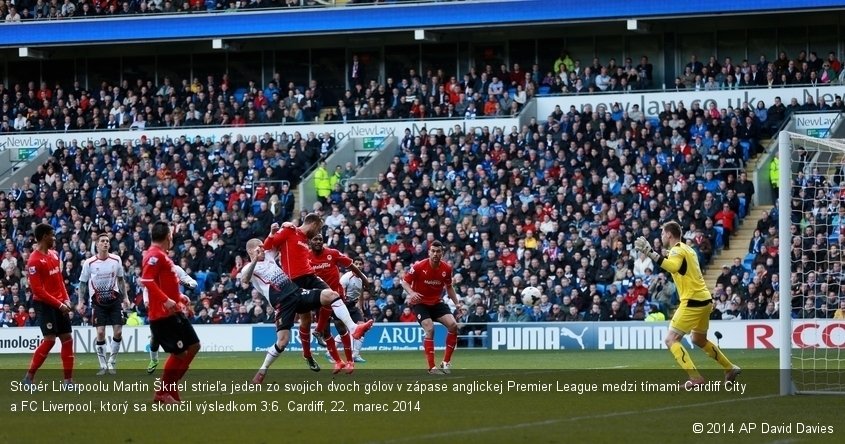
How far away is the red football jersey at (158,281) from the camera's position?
14.6 metres

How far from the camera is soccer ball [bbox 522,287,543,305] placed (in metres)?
30.6

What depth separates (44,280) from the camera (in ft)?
58.9

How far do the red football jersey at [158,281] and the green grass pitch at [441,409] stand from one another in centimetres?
106

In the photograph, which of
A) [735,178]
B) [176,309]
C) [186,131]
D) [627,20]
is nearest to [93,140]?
[186,131]

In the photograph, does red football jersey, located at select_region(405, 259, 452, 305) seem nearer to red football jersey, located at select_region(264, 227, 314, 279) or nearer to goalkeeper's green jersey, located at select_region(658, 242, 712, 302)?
red football jersey, located at select_region(264, 227, 314, 279)

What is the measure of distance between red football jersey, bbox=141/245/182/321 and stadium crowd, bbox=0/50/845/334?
13548mm

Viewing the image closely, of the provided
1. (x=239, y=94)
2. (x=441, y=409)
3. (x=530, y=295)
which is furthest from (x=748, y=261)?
(x=239, y=94)

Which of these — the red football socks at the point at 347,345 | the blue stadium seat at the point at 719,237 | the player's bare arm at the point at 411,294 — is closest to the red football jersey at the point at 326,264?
the red football socks at the point at 347,345

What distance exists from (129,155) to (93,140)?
10.4ft

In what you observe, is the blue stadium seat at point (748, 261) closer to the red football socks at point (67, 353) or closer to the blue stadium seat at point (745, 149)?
the blue stadium seat at point (745, 149)

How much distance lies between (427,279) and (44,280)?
5891 mm

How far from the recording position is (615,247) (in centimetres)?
3152

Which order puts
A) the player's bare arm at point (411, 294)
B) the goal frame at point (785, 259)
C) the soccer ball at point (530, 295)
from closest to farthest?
the goal frame at point (785, 259), the player's bare arm at point (411, 294), the soccer ball at point (530, 295)

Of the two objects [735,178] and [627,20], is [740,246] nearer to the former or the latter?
[735,178]
